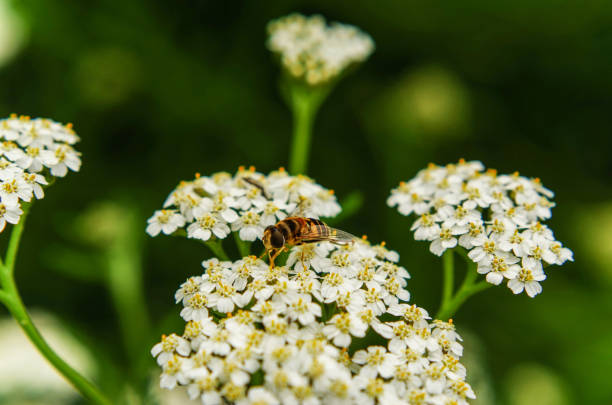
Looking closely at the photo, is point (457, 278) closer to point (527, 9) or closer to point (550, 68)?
point (550, 68)

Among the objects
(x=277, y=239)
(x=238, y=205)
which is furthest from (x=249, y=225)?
(x=277, y=239)

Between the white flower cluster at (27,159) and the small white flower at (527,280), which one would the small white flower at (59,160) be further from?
the small white flower at (527,280)

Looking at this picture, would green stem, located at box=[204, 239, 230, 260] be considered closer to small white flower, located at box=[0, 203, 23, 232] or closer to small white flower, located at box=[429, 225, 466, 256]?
small white flower, located at box=[0, 203, 23, 232]

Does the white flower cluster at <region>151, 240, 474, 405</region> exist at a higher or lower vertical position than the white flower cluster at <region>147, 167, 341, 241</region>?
lower

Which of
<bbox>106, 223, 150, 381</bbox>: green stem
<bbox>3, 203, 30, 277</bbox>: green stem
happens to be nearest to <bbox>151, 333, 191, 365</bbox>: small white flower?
<bbox>3, 203, 30, 277</bbox>: green stem

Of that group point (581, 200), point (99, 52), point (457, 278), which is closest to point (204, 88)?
point (99, 52)

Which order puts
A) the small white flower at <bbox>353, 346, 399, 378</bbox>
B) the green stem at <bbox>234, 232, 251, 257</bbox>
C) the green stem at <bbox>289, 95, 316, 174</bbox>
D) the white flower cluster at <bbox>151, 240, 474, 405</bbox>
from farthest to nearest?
1. the green stem at <bbox>289, 95, 316, 174</bbox>
2. the green stem at <bbox>234, 232, 251, 257</bbox>
3. the small white flower at <bbox>353, 346, 399, 378</bbox>
4. the white flower cluster at <bbox>151, 240, 474, 405</bbox>

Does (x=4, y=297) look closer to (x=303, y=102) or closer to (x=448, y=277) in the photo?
(x=448, y=277)
